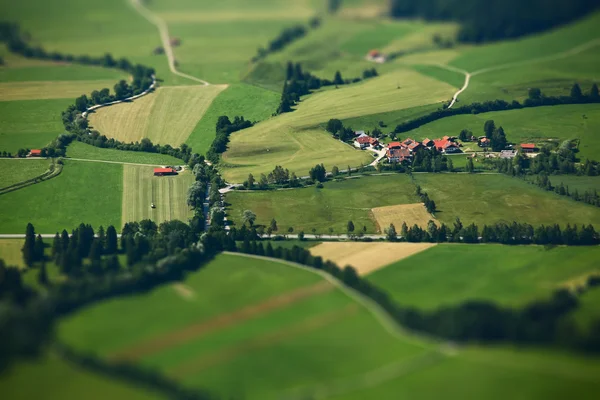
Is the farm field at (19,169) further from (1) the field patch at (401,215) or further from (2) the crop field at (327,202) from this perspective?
(1) the field patch at (401,215)

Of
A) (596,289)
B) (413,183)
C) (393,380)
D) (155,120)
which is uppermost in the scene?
(155,120)

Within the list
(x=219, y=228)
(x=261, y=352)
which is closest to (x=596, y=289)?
(x=261, y=352)

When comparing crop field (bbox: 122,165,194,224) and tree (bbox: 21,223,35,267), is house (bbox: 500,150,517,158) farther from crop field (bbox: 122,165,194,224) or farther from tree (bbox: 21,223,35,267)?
tree (bbox: 21,223,35,267)

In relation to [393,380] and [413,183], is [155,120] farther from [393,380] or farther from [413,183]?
[393,380]

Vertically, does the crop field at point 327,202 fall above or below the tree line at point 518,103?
below

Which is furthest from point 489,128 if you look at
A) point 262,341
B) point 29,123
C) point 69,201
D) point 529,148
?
point 29,123

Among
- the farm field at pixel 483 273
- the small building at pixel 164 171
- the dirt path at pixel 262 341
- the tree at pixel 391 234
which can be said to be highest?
the small building at pixel 164 171

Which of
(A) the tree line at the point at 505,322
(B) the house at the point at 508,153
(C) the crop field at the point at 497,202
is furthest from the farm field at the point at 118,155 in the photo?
(A) the tree line at the point at 505,322
